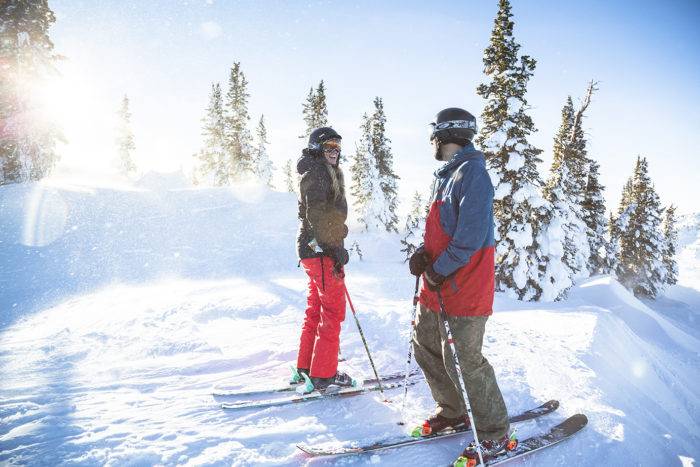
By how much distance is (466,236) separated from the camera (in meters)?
2.79

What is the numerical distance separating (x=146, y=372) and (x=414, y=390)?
3.77 meters

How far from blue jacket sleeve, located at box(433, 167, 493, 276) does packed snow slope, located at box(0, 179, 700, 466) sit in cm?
180

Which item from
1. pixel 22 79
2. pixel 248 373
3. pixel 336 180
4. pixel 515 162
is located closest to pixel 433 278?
pixel 336 180

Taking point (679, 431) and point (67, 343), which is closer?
point (679, 431)

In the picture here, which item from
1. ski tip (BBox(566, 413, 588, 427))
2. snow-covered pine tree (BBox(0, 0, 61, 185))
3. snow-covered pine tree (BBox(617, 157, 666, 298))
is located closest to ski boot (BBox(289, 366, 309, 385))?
ski tip (BBox(566, 413, 588, 427))

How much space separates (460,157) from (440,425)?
8.35 ft

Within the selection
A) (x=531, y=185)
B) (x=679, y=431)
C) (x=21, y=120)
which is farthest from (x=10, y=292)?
(x=531, y=185)

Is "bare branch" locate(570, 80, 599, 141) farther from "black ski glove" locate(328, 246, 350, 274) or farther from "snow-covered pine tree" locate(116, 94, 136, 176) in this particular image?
"snow-covered pine tree" locate(116, 94, 136, 176)

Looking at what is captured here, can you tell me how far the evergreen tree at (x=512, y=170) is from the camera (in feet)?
50.7

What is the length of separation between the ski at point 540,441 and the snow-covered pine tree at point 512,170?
12887mm

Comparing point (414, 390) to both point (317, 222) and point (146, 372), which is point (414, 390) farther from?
point (146, 372)

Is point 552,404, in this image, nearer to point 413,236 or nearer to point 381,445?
point 381,445

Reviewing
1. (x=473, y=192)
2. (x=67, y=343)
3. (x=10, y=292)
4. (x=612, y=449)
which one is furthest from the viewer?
(x=10, y=292)

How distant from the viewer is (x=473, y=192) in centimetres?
282
